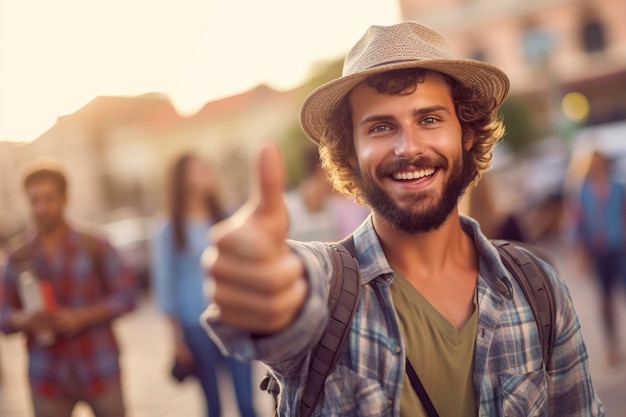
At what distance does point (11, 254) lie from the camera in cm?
416

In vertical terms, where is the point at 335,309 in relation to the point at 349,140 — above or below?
below

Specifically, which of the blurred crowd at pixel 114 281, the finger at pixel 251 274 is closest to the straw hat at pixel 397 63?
the finger at pixel 251 274

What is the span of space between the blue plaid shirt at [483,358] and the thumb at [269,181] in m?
0.32

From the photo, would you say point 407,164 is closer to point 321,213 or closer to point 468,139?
point 468,139

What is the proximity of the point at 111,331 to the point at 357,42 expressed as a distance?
252 cm

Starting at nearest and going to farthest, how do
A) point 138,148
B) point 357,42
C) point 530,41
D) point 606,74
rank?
point 357,42, point 530,41, point 606,74, point 138,148

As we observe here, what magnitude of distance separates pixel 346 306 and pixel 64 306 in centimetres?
262

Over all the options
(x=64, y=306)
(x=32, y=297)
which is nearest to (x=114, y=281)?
(x=64, y=306)

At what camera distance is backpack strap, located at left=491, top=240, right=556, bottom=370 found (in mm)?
2096

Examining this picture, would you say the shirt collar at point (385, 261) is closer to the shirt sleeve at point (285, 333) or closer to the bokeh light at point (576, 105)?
the shirt sleeve at point (285, 333)

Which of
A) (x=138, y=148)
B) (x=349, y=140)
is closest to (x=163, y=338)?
(x=349, y=140)

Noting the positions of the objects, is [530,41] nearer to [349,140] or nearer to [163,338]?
[163,338]

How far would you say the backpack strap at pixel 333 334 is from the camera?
187 cm

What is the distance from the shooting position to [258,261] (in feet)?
4.34
